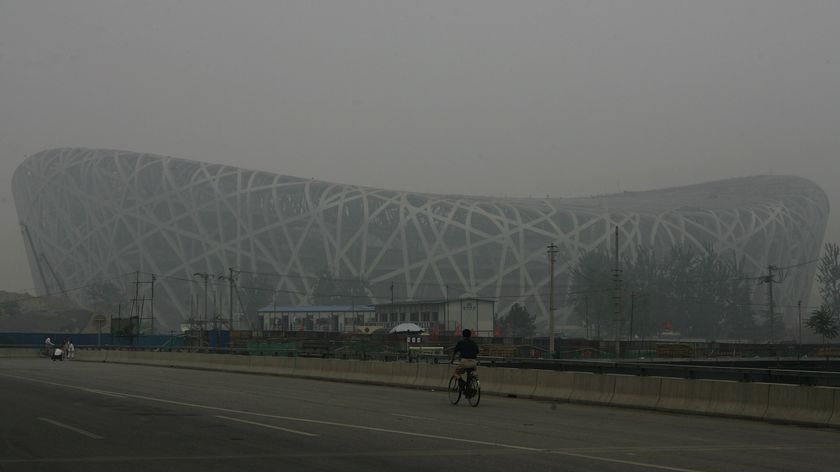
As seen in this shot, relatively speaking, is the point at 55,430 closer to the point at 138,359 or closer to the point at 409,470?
the point at 409,470

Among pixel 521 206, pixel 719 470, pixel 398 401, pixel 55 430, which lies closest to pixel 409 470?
pixel 719 470

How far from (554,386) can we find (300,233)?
129m

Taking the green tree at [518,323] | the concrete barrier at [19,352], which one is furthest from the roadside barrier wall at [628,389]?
the green tree at [518,323]

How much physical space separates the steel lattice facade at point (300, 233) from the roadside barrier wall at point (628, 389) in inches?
4276

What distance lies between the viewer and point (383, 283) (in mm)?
Answer: 152000

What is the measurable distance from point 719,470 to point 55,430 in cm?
996

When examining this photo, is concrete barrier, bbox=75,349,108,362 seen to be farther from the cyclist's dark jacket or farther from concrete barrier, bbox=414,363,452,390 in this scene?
the cyclist's dark jacket

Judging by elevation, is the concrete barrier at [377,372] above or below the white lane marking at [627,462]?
above

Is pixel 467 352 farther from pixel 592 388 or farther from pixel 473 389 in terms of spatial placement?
pixel 592 388

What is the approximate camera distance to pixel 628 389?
23.7 meters

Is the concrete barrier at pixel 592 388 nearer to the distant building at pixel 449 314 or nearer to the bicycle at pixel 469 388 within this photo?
the bicycle at pixel 469 388

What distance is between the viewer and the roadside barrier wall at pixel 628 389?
63.6ft

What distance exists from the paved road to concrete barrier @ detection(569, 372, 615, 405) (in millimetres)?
513

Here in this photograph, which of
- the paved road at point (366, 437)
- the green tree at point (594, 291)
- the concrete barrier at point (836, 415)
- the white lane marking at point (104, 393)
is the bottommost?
the paved road at point (366, 437)
